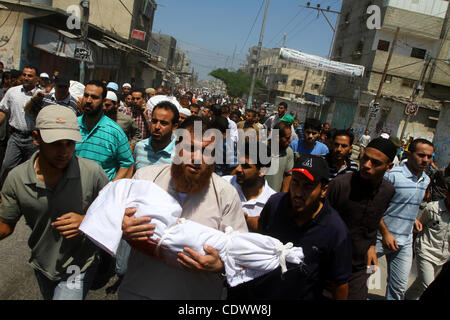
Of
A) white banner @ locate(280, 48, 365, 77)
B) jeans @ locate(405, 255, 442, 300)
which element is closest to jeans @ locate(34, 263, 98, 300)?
jeans @ locate(405, 255, 442, 300)

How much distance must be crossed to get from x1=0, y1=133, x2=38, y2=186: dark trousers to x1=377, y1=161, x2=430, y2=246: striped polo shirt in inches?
187

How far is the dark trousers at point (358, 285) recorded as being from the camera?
3069 millimetres

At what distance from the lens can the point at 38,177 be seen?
250 centimetres

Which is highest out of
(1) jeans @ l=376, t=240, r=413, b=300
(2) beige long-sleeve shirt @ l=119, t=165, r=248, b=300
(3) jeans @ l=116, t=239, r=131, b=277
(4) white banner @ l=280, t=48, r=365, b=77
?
(4) white banner @ l=280, t=48, r=365, b=77

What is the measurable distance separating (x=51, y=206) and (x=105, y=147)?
130cm

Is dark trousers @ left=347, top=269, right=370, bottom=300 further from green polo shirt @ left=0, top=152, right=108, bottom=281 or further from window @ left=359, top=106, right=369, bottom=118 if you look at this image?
window @ left=359, top=106, right=369, bottom=118

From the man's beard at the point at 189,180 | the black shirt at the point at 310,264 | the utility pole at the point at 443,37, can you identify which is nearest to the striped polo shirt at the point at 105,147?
the man's beard at the point at 189,180

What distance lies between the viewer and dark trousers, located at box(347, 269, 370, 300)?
307 centimetres

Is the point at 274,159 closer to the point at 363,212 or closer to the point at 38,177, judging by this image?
the point at 363,212

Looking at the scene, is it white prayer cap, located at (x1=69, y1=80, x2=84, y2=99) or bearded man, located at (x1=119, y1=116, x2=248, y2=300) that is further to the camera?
white prayer cap, located at (x1=69, y1=80, x2=84, y2=99)

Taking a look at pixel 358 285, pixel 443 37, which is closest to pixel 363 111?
pixel 443 37

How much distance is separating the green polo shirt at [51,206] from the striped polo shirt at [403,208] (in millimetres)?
2855
